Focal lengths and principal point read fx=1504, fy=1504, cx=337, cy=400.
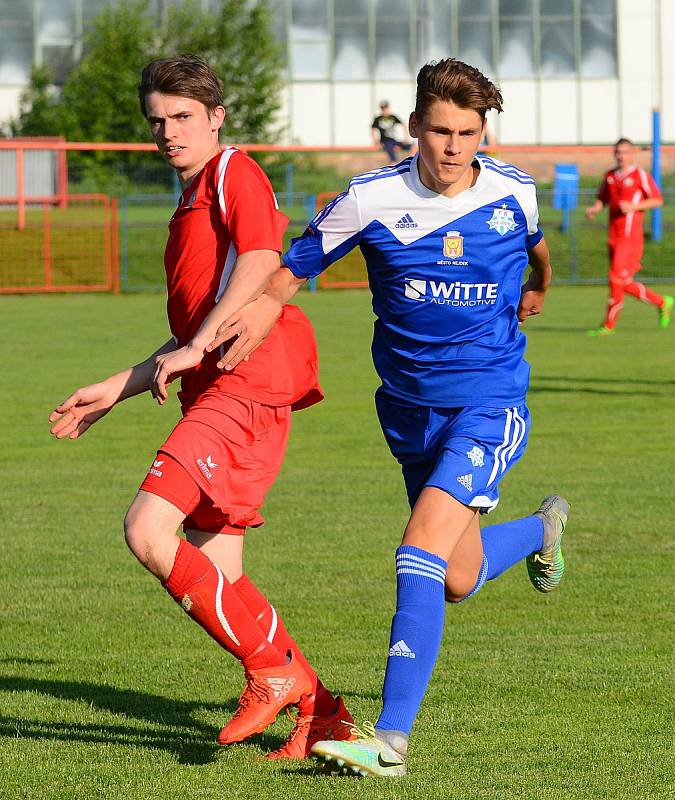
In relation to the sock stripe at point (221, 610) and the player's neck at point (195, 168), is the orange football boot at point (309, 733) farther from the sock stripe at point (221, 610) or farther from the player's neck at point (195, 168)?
the player's neck at point (195, 168)

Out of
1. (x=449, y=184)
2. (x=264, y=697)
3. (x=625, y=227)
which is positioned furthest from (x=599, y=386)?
(x=264, y=697)

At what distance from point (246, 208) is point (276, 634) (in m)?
1.31

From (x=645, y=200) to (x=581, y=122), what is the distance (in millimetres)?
30359

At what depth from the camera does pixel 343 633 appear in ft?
19.6

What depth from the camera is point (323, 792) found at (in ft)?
13.4

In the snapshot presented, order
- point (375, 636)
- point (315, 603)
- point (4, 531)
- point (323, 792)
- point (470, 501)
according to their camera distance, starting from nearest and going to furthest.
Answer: point (323, 792) < point (470, 501) < point (375, 636) < point (315, 603) < point (4, 531)

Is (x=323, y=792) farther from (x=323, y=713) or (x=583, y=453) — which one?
(x=583, y=453)

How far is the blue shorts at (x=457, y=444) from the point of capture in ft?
14.6

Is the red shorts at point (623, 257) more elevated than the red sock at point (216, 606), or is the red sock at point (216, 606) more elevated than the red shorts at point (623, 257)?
the red shorts at point (623, 257)

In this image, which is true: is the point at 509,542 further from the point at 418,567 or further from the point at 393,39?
the point at 393,39

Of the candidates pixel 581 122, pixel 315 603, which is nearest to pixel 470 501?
pixel 315 603

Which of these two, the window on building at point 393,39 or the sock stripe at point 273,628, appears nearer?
the sock stripe at point 273,628

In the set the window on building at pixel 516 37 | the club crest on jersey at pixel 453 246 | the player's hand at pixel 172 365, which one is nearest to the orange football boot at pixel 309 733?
the player's hand at pixel 172 365

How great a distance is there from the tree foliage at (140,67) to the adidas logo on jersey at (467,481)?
3942cm
